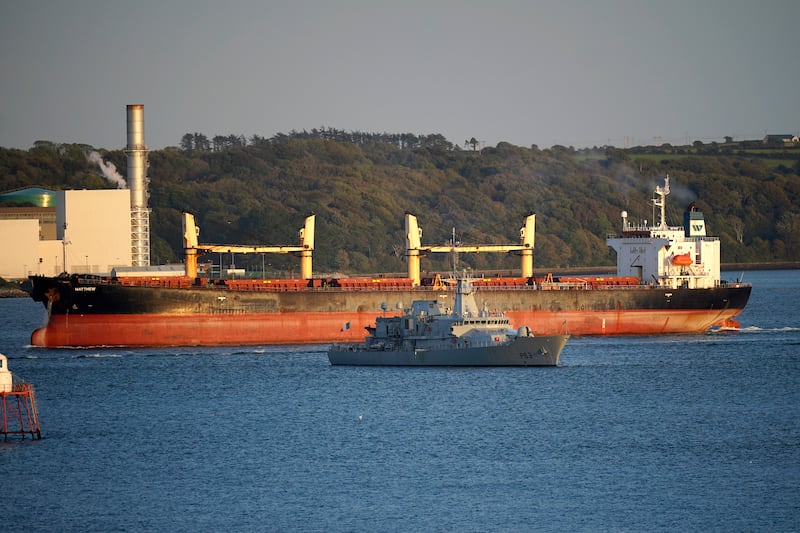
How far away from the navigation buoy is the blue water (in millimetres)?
603

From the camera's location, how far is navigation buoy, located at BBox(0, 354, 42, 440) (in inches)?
1515

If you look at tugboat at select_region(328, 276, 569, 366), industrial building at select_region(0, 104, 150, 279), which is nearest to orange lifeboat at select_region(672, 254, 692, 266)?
tugboat at select_region(328, 276, 569, 366)

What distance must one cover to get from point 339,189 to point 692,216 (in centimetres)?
9342

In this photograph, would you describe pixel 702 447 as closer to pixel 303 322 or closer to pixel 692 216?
pixel 303 322

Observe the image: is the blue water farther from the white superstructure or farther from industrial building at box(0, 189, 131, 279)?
industrial building at box(0, 189, 131, 279)

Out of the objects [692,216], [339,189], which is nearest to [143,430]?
[692,216]

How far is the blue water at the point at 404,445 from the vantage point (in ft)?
105

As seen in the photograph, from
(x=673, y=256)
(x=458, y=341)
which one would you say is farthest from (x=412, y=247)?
(x=458, y=341)

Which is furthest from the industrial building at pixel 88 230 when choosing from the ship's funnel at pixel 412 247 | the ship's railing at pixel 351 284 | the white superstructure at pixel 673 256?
the white superstructure at pixel 673 256

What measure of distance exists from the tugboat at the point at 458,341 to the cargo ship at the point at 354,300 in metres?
2.98

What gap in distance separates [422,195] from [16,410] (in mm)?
130325

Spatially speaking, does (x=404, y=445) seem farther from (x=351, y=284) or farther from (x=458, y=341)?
(x=351, y=284)

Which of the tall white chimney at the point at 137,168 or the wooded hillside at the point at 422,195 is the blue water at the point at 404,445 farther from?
the wooded hillside at the point at 422,195

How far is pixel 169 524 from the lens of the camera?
31.4 m
